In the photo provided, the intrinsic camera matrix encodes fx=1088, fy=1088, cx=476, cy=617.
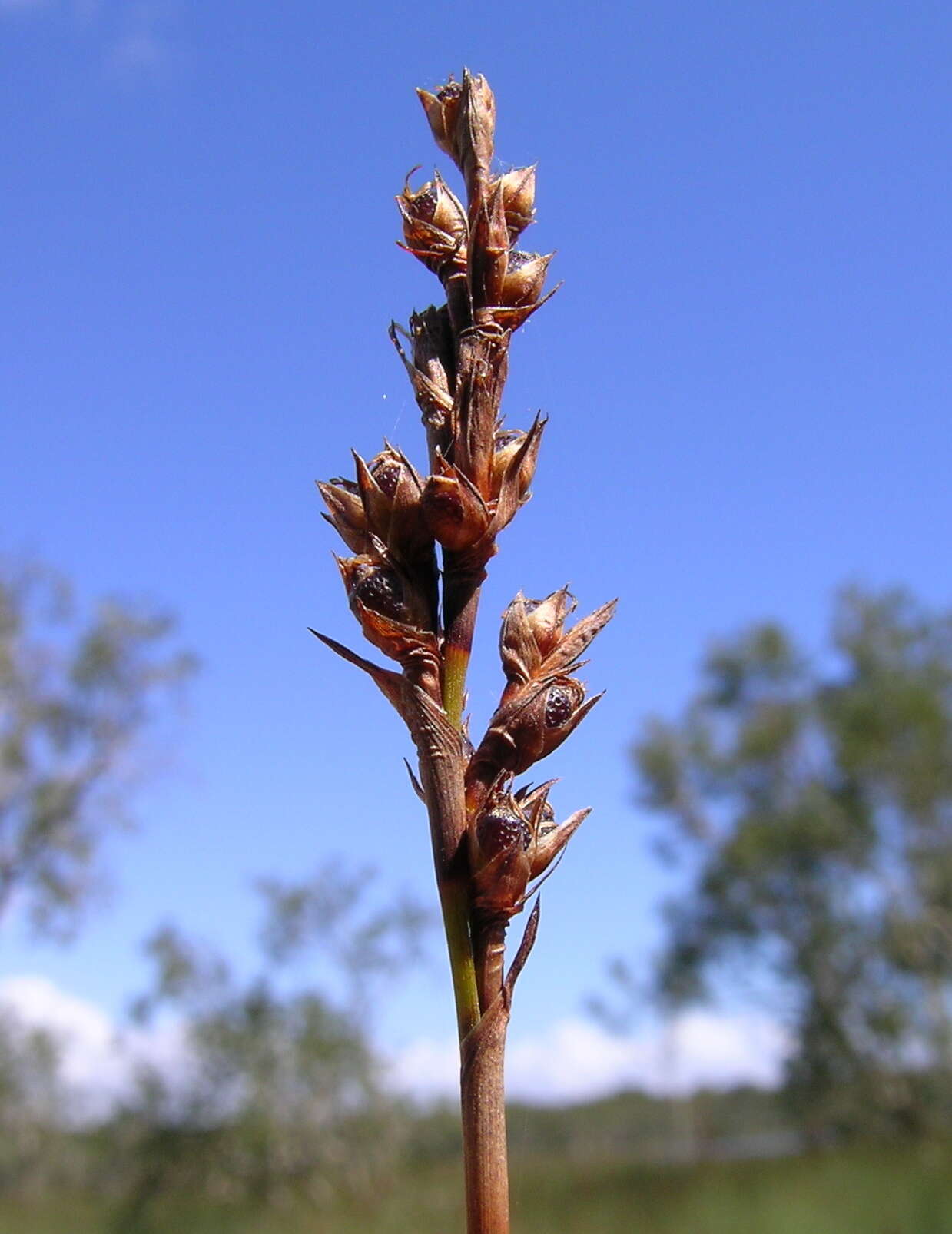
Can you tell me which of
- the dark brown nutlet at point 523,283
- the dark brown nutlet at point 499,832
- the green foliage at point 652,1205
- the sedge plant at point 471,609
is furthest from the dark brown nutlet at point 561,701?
the green foliage at point 652,1205

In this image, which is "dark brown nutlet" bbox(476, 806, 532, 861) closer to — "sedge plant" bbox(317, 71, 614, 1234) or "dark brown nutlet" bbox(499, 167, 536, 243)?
"sedge plant" bbox(317, 71, 614, 1234)

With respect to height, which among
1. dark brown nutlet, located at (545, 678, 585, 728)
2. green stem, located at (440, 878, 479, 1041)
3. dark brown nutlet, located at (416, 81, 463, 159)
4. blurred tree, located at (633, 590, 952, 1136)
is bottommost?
green stem, located at (440, 878, 479, 1041)

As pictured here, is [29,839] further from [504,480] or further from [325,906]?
[504,480]

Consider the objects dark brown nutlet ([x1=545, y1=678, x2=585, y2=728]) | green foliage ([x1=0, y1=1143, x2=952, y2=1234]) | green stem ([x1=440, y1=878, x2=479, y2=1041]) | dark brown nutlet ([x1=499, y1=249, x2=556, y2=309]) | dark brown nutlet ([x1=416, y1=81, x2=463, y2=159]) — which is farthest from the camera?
green foliage ([x1=0, y1=1143, x2=952, y2=1234])

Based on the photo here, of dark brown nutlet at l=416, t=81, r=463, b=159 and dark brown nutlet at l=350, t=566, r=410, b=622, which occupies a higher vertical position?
dark brown nutlet at l=416, t=81, r=463, b=159

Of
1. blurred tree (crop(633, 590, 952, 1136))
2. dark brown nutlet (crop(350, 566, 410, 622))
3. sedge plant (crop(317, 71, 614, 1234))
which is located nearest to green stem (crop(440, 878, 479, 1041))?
sedge plant (crop(317, 71, 614, 1234))

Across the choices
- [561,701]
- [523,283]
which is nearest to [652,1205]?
[561,701]

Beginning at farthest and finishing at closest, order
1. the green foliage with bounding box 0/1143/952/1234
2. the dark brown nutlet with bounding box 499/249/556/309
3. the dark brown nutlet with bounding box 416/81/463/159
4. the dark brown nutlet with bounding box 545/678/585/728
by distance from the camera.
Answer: the green foliage with bounding box 0/1143/952/1234, the dark brown nutlet with bounding box 416/81/463/159, the dark brown nutlet with bounding box 499/249/556/309, the dark brown nutlet with bounding box 545/678/585/728

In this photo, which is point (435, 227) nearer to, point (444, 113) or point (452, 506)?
point (444, 113)
